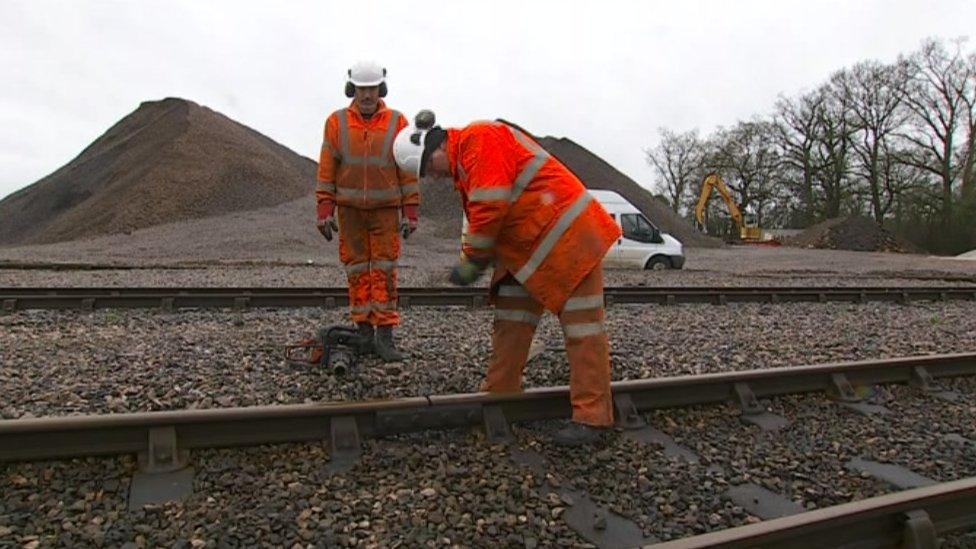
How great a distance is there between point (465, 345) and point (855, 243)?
37701 millimetres

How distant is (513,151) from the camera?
3736mm

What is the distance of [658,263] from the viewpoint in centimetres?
1861

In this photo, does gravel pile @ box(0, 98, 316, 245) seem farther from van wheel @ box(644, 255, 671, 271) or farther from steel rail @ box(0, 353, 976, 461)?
steel rail @ box(0, 353, 976, 461)

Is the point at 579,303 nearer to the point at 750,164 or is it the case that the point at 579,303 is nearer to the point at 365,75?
the point at 365,75

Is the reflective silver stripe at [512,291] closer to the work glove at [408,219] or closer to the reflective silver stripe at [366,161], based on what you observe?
the work glove at [408,219]

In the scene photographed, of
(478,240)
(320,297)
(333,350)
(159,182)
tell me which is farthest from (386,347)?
(159,182)

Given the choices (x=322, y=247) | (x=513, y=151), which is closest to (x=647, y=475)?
(x=513, y=151)

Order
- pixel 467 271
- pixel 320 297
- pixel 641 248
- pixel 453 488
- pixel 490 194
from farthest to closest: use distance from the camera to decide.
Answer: pixel 641 248 → pixel 320 297 → pixel 467 271 → pixel 490 194 → pixel 453 488

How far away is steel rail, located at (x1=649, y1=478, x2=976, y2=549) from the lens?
8.79ft

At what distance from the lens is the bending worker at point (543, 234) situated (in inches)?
145

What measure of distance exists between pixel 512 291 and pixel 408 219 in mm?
1548

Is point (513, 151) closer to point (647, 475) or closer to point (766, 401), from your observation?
point (647, 475)

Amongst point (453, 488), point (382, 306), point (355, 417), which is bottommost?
point (453, 488)

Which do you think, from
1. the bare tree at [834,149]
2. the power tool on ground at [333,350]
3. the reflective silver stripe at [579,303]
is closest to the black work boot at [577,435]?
the reflective silver stripe at [579,303]
